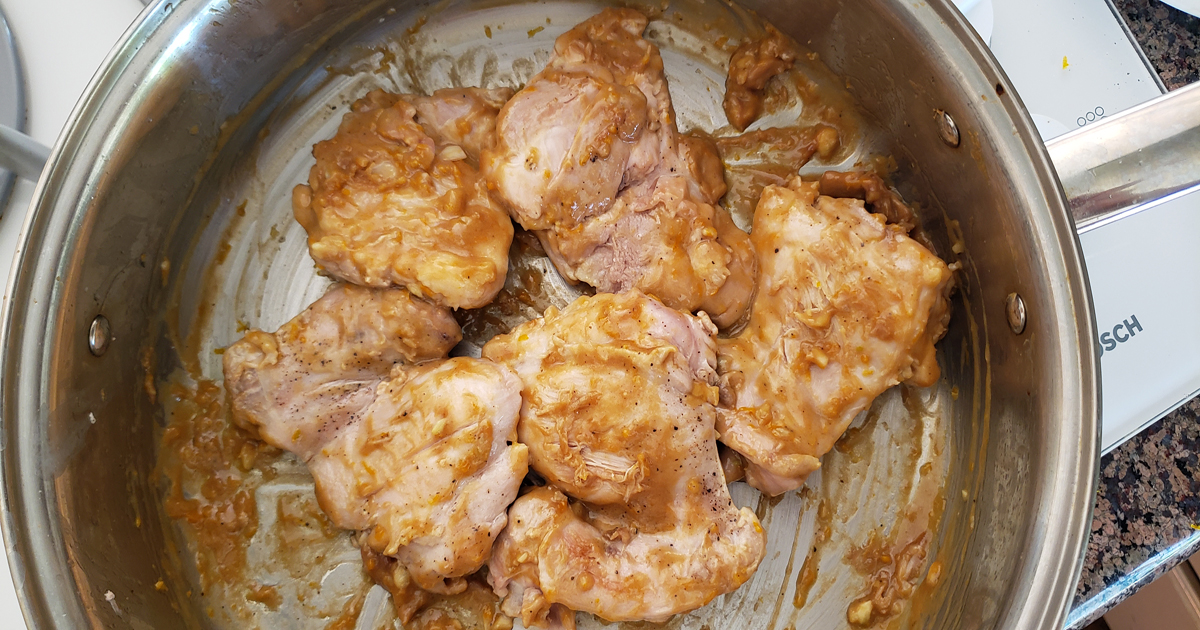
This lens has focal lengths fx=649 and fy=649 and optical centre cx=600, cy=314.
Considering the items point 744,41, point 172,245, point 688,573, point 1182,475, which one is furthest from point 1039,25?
point 172,245

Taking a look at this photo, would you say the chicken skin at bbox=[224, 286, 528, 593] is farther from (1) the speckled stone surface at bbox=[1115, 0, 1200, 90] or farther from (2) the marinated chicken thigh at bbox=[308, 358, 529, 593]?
(1) the speckled stone surface at bbox=[1115, 0, 1200, 90]

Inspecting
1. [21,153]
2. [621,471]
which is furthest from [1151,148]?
[21,153]

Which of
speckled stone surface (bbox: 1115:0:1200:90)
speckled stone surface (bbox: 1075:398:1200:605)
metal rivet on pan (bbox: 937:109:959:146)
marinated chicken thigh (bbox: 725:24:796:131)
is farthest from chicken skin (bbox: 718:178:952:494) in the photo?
speckled stone surface (bbox: 1115:0:1200:90)

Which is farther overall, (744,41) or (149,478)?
(744,41)

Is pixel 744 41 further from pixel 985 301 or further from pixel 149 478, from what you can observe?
pixel 149 478

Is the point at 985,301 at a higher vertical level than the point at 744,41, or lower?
lower

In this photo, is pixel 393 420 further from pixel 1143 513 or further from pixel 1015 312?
pixel 1143 513

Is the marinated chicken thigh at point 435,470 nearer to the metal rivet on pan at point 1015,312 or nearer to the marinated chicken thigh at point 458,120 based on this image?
the marinated chicken thigh at point 458,120
